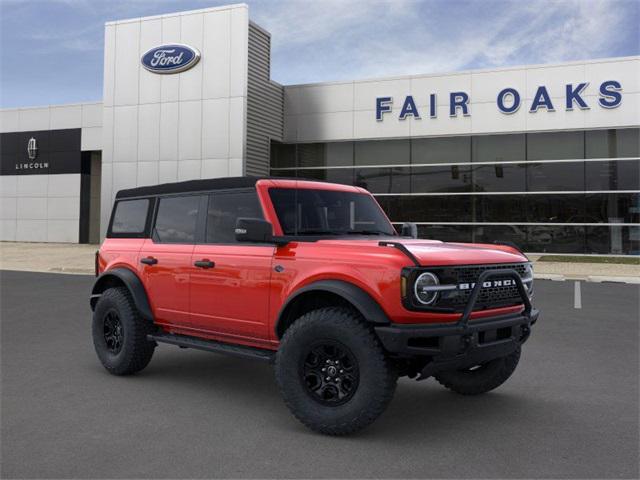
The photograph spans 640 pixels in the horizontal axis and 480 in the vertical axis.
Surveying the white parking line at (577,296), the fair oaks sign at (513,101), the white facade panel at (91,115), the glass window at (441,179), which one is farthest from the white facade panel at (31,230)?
the white parking line at (577,296)

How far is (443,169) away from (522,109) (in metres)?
3.73

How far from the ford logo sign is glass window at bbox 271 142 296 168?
509 centimetres

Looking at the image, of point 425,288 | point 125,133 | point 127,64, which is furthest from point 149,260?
point 127,64

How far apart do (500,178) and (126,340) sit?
2036 cm

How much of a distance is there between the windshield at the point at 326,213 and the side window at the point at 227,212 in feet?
0.64

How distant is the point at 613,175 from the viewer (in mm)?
22359

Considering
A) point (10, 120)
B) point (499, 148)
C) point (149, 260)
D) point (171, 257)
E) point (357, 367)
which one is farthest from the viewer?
point (10, 120)

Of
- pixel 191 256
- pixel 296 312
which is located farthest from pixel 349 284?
pixel 191 256

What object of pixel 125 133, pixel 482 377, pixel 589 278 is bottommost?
pixel 482 377

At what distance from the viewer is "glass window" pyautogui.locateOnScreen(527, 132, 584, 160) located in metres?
22.8

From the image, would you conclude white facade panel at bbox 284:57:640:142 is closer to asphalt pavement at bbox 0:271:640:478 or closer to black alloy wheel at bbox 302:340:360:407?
asphalt pavement at bbox 0:271:640:478

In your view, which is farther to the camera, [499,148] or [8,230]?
[8,230]

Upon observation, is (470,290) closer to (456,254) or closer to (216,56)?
(456,254)

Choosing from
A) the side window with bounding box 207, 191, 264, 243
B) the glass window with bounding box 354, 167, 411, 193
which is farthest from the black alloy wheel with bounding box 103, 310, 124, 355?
the glass window with bounding box 354, 167, 411, 193
